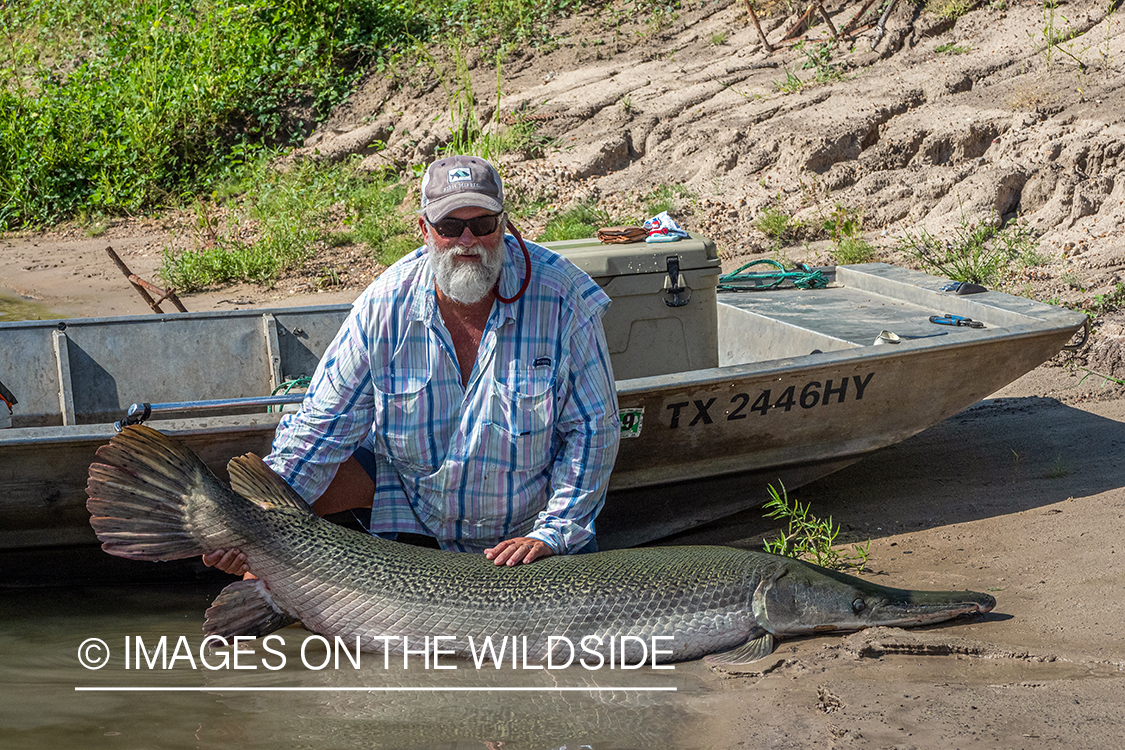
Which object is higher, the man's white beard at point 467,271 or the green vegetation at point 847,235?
the man's white beard at point 467,271

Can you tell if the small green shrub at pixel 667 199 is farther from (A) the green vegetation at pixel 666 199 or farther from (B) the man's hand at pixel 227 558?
(B) the man's hand at pixel 227 558

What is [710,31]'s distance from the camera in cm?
1213

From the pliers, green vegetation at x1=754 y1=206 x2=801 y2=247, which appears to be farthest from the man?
green vegetation at x1=754 y1=206 x2=801 y2=247

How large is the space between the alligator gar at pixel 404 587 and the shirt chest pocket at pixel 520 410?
412 mm

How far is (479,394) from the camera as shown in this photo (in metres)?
3.62

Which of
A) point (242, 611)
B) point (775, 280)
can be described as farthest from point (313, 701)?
point (775, 280)

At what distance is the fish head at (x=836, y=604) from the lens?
351 centimetres

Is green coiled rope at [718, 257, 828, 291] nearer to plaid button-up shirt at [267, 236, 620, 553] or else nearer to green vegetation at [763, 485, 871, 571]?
green vegetation at [763, 485, 871, 571]

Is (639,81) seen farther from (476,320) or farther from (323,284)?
(476,320)

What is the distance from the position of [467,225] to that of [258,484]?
43.9 inches

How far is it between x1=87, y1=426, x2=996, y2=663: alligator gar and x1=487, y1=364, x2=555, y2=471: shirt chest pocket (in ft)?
1.35

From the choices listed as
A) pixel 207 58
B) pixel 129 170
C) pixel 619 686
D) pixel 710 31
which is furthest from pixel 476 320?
pixel 207 58

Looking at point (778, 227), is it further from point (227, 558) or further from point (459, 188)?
point (227, 558)

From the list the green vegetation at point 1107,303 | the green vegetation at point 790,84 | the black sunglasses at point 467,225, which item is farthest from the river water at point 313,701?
the green vegetation at point 790,84
